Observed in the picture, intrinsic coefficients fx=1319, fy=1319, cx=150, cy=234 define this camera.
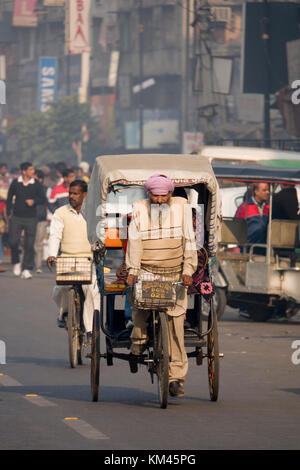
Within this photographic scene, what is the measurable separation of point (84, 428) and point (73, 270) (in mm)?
4057

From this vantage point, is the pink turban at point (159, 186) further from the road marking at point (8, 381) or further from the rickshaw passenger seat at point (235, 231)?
the rickshaw passenger seat at point (235, 231)

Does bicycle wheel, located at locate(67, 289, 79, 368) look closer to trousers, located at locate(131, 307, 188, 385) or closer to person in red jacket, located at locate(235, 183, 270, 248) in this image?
trousers, located at locate(131, 307, 188, 385)

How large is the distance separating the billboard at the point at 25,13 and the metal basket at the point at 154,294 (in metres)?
88.0

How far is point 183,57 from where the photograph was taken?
8150 cm

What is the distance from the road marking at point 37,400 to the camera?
9.92 m

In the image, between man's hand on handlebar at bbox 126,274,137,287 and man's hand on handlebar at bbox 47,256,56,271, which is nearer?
man's hand on handlebar at bbox 126,274,137,287

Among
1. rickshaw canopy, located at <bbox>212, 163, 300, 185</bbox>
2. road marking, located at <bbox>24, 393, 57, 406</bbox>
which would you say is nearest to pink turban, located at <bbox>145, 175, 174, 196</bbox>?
road marking, located at <bbox>24, 393, 57, 406</bbox>

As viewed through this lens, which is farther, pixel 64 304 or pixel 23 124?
pixel 23 124

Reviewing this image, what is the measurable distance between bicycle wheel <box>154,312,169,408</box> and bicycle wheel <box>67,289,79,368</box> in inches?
105

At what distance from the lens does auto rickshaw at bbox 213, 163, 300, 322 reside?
55.3ft

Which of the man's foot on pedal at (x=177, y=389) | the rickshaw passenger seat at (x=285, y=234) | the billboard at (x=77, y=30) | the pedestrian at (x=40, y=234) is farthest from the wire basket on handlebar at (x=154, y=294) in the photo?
the billboard at (x=77, y=30)

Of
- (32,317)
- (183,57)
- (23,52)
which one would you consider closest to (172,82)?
(183,57)
